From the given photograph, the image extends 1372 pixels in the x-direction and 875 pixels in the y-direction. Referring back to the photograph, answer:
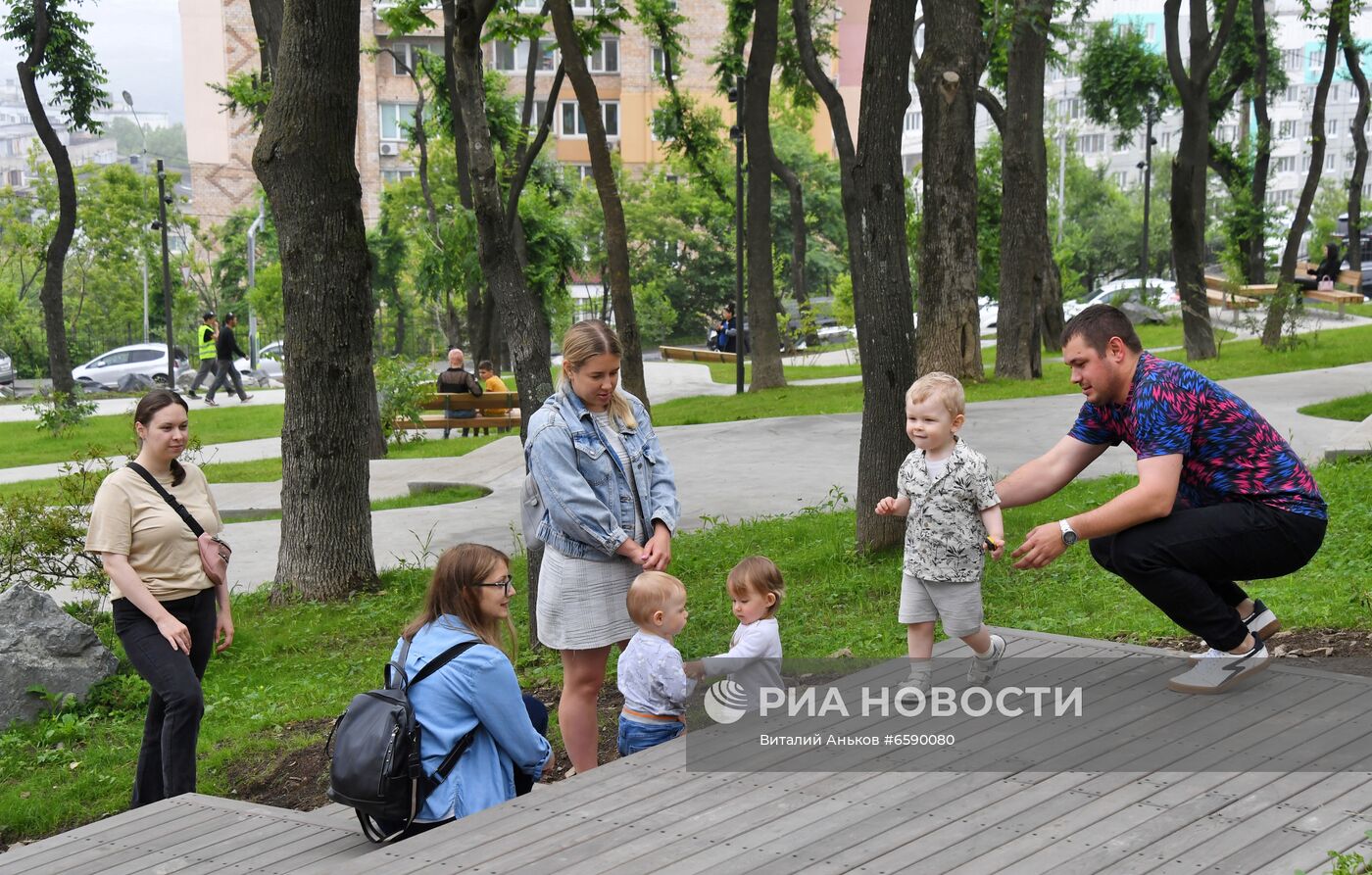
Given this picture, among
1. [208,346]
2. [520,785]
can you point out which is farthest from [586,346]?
[208,346]

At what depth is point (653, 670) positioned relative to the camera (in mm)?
5117

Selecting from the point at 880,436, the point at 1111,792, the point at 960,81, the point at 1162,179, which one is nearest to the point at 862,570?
the point at 880,436

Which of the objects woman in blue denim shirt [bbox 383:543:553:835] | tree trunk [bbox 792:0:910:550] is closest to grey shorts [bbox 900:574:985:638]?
woman in blue denim shirt [bbox 383:543:553:835]

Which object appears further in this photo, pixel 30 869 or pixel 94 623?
pixel 94 623

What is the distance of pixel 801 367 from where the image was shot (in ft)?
103

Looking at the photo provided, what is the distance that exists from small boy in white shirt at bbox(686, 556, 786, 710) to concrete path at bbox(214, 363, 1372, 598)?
5.61m

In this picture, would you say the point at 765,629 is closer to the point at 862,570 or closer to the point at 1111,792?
the point at 1111,792

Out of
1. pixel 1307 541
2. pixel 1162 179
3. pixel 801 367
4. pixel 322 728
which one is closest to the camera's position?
pixel 1307 541

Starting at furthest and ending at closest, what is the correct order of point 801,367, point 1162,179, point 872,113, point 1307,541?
point 1162,179 → point 801,367 → point 872,113 → point 1307,541

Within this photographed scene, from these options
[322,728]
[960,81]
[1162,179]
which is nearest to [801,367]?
[960,81]

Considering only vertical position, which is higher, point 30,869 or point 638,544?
point 638,544

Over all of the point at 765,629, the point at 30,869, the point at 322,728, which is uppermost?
the point at 765,629

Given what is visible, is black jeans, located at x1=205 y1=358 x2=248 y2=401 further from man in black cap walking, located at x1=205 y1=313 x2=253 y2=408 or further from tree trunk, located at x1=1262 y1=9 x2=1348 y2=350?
tree trunk, located at x1=1262 y1=9 x2=1348 y2=350

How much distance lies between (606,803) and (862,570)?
496 cm
